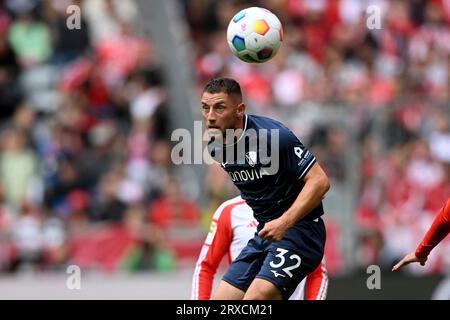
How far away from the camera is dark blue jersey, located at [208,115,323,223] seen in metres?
7.92

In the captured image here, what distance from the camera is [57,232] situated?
1382cm

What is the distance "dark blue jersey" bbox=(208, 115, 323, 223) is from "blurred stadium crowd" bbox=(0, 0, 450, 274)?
208 inches

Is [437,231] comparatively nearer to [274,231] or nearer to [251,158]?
[274,231]

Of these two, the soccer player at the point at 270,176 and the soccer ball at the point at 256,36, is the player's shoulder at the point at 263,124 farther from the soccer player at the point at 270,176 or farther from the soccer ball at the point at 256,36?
the soccer ball at the point at 256,36

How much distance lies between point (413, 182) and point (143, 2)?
499cm

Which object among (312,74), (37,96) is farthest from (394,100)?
(37,96)

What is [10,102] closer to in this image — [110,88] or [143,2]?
[110,88]

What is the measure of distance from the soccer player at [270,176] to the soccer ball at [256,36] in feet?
1.49

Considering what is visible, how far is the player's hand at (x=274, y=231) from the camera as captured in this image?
7523mm

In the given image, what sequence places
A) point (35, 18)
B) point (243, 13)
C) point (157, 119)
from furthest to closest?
point (35, 18), point (157, 119), point (243, 13)

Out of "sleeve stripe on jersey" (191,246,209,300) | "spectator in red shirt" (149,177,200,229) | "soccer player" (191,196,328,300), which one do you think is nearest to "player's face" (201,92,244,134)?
"soccer player" (191,196,328,300)

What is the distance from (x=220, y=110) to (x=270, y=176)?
1.88ft

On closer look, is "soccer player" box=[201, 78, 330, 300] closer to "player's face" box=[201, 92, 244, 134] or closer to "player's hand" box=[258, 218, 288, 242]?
"player's face" box=[201, 92, 244, 134]

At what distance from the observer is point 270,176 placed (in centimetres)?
802
